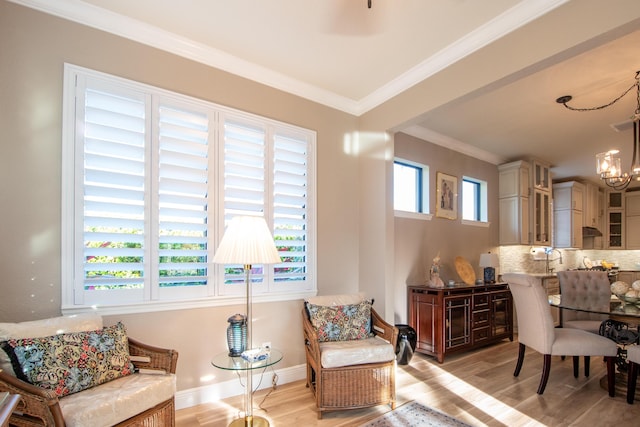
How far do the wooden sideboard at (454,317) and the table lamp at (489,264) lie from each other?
0.77ft

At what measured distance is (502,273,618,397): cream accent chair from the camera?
2.84m

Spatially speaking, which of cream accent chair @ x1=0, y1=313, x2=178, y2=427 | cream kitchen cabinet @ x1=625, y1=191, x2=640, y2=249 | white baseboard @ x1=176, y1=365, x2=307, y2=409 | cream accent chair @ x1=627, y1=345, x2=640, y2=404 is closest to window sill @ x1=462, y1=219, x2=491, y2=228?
cream accent chair @ x1=627, y1=345, x2=640, y2=404

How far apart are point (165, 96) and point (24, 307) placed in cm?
174

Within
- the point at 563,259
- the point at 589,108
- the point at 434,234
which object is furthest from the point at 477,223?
the point at 563,259

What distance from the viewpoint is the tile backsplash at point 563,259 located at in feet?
18.3

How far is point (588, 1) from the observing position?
1.89 m

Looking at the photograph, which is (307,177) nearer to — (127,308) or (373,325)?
(373,325)

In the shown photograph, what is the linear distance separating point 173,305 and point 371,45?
2.63m

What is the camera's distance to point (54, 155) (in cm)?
216

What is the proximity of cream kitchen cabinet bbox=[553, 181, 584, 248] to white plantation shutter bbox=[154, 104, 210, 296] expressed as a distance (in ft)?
22.8

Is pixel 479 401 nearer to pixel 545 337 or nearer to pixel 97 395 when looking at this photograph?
pixel 545 337

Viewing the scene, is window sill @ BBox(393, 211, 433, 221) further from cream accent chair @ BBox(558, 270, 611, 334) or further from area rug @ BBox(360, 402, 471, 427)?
area rug @ BBox(360, 402, 471, 427)

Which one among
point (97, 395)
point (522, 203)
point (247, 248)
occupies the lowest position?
point (97, 395)

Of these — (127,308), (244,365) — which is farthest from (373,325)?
(127,308)
